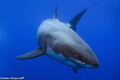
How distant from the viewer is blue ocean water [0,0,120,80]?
23.1ft

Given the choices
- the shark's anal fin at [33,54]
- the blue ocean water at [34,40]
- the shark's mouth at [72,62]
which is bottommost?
the shark's mouth at [72,62]

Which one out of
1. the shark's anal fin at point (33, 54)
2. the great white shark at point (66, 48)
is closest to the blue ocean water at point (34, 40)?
the shark's anal fin at point (33, 54)

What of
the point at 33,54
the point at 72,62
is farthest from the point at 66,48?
the point at 33,54

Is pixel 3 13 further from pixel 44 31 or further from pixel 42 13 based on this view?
pixel 44 31

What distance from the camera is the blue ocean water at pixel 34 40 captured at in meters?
7.03

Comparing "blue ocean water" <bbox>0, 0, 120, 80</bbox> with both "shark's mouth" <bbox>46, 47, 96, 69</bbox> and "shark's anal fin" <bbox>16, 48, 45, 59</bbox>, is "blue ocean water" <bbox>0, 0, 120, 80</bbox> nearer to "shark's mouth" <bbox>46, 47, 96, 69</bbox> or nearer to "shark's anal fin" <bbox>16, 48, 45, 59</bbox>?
"shark's anal fin" <bbox>16, 48, 45, 59</bbox>

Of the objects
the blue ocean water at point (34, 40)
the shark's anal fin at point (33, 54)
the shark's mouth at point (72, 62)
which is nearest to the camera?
the shark's mouth at point (72, 62)

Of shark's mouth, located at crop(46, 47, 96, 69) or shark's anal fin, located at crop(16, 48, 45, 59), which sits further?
shark's anal fin, located at crop(16, 48, 45, 59)

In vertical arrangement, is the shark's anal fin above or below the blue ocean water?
below

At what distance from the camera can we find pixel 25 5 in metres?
8.02

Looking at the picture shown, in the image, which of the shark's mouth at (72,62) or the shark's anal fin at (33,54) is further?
the shark's anal fin at (33,54)

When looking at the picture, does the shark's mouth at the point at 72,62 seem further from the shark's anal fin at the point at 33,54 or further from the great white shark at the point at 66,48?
the shark's anal fin at the point at 33,54

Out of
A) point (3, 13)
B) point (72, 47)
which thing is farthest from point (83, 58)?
point (3, 13)

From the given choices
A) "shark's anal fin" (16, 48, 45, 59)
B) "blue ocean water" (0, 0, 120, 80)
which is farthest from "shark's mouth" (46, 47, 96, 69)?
"blue ocean water" (0, 0, 120, 80)
